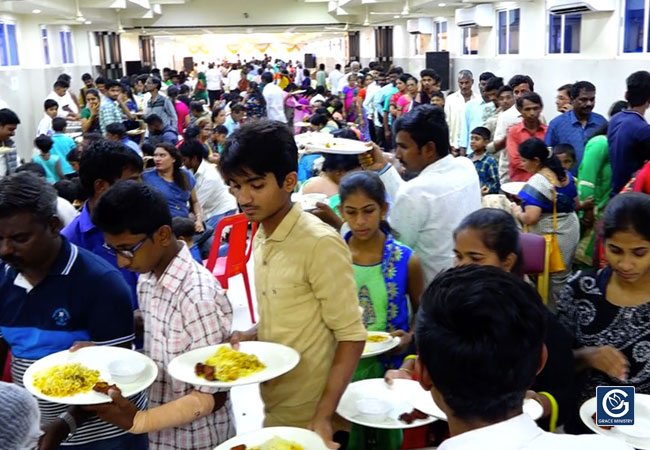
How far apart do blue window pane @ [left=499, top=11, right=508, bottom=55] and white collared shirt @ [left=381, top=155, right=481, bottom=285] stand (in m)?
8.34

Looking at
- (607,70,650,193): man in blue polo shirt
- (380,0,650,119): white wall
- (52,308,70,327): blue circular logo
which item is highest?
(380,0,650,119): white wall

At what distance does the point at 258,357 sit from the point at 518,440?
80cm

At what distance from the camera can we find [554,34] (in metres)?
8.40

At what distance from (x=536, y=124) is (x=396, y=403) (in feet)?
11.9

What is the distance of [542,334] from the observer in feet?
3.46

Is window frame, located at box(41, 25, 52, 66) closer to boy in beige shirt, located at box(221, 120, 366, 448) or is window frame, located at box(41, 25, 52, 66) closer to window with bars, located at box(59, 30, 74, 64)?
window with bars, located at box(59, 30, 74, 64)

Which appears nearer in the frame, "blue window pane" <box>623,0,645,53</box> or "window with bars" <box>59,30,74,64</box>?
"blue window pane" <box>623,0,645,53</box>

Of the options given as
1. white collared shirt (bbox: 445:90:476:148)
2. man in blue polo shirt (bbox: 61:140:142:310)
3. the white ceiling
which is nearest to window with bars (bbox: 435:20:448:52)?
the white ceiling

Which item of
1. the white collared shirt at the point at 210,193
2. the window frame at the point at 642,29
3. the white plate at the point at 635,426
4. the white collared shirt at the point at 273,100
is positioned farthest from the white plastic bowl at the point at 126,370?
the white collared shirt at the point at 273,100

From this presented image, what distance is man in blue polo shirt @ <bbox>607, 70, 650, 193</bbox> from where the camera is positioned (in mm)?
3820

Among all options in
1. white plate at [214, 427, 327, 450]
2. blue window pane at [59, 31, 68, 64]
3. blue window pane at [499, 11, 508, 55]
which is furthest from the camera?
blue window pane at [59, 31, 68, 64]

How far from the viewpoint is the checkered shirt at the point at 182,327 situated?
5.49 ft

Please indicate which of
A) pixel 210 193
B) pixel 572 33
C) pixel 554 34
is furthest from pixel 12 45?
pixel 572 33

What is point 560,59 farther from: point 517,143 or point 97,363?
point 97,363
